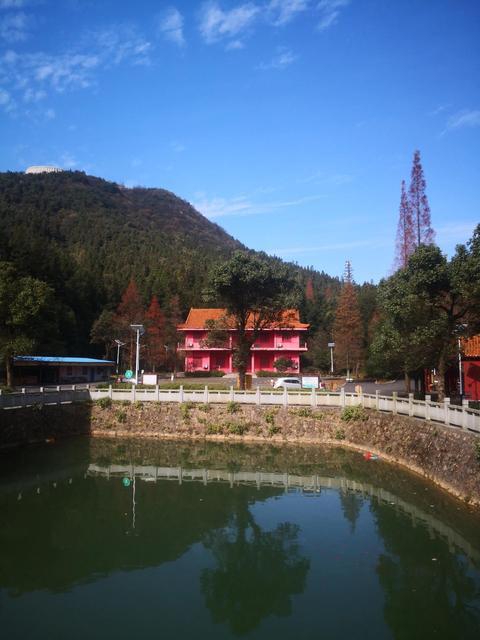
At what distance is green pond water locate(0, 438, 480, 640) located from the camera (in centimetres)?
883

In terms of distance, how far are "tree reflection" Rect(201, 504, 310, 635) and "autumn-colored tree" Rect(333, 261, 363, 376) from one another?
1555 inches

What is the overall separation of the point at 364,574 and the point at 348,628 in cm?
226

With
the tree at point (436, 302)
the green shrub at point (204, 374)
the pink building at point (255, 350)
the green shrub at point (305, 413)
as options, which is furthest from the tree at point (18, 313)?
the tree at point (436, 302)

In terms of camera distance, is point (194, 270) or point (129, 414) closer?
point (129, 414)

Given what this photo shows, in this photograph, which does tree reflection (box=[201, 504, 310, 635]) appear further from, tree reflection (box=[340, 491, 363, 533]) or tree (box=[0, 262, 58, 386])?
tree (box=[0, 262, 58, 386])

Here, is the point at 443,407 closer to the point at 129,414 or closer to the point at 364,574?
the point at 364,574

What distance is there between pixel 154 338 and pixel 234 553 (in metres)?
41.4

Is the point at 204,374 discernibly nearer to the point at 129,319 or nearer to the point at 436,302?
the point at 129,319

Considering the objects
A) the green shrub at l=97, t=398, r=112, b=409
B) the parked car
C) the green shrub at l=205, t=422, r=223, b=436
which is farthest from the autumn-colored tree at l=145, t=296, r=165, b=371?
the green shrub at l=205, t=422, r=223, b=436

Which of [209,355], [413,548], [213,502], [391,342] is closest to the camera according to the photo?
[413,548]

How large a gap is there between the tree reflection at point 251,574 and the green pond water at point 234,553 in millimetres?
41

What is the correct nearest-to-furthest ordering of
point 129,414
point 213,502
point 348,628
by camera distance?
1. point 348,628
2. point 213,502
3. point 129,414

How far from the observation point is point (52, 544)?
1267 cm

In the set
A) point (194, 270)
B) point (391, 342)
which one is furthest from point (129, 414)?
point (194, 270)
